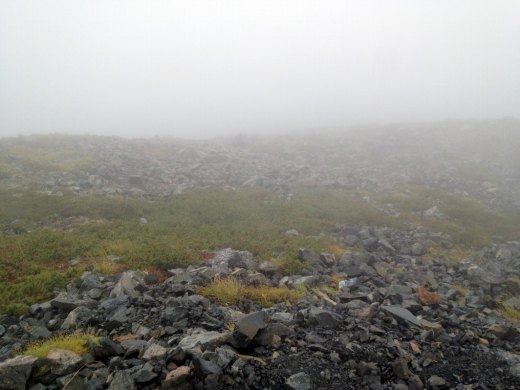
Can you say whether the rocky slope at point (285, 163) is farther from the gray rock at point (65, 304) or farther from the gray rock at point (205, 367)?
the gray rock at point (205, 367)

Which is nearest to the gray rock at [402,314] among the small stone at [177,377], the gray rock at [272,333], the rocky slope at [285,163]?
the gray rock at [272,333]

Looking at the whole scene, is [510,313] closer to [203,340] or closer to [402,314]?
[402,314]

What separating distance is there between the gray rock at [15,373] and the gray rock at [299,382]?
431cm

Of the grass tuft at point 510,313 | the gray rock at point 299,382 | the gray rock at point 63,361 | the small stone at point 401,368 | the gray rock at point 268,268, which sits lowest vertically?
the grass tuft at point 510,313

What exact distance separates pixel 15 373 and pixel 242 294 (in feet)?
19.5

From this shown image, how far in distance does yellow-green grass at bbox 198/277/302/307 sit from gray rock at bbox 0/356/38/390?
4963 millimetres

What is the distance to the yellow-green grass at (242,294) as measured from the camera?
1011 centimetres

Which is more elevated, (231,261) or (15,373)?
(15,373)

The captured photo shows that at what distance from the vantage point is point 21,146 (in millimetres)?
35562

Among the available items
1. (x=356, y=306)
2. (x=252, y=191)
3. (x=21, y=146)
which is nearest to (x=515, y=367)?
(x=356, y=306)

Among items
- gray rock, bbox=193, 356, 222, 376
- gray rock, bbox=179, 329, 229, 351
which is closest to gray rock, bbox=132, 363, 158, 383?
gray rock, bbox=193, 356, 222, 376

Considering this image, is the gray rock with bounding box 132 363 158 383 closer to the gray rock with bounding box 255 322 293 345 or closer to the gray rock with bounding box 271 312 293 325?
the gray rock with bounding box 255 322 293 345

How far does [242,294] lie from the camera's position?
1052 cm

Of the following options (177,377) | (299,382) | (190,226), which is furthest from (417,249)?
(177,377)
